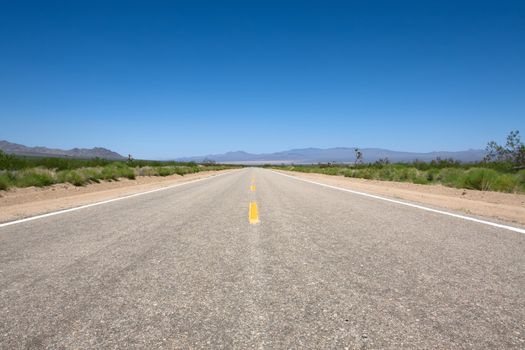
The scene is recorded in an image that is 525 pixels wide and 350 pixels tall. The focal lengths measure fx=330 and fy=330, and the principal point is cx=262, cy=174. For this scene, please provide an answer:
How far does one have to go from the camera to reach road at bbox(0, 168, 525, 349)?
191 cm

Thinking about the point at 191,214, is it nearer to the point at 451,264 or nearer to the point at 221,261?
the point at 221,261

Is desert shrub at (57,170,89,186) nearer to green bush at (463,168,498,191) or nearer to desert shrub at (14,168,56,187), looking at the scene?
desert shrub at (14,168,56,187)

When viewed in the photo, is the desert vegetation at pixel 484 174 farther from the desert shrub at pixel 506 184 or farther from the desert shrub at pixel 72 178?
the desert shrub at pixel 72 178

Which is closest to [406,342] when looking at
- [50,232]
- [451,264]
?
[451,264]

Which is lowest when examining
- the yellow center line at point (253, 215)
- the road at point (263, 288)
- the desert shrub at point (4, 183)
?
the yellow center line at point (253, 215)

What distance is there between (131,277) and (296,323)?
1.58m

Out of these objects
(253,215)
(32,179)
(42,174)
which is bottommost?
(253,215)

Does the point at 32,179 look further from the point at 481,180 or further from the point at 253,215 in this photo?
the point at 481,180

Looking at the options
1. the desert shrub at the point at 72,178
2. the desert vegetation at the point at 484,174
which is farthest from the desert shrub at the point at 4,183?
the desert vegetation at the point at 484,174

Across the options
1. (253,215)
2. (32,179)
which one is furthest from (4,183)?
(253,215)

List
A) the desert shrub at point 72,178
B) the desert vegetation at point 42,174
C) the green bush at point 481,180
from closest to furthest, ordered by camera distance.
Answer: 1. the green bush at point 481,180
2. the desert vegetation at point 42,174
3. the desert shrub at point 72,178

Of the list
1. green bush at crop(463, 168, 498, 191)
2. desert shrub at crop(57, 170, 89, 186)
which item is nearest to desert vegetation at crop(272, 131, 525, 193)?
green bush at crop(463, 168, 498, 191)

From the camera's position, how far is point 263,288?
8.47 ft

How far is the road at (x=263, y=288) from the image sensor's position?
6.26 feet
